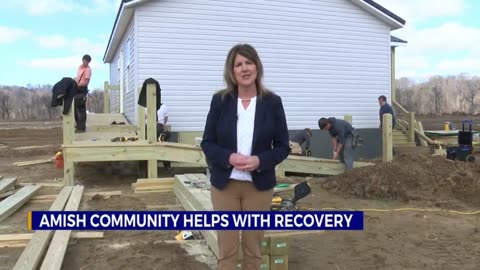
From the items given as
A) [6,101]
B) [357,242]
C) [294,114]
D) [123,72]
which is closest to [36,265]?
[357,242]

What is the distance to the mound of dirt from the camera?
812 centimetres

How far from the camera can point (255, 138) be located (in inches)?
119

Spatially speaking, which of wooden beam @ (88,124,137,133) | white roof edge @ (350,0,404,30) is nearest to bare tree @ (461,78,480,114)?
white roof edge @ (350,0,404,30)

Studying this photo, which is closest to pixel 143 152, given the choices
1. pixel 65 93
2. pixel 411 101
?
pixel 65 93

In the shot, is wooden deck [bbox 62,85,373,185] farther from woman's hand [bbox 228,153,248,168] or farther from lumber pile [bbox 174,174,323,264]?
woman's hand [bbox 228,153,248,168]

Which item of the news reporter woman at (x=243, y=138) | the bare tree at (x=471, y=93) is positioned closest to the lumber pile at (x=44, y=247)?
the news reporter woman at (x=243, y=138)

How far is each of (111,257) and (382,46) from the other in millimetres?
13226

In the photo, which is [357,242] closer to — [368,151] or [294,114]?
[294,114]

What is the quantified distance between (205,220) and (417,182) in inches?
250

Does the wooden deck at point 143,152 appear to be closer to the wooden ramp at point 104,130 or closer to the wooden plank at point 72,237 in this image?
the wooden ramp at point 104,130

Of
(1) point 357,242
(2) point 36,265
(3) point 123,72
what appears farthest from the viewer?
(3) point 123,72

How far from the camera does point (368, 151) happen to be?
15.8 metres

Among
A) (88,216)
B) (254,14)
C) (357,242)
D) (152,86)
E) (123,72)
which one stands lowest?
(357,242)

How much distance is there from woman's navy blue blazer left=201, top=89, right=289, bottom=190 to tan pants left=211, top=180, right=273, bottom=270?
0.18ft
